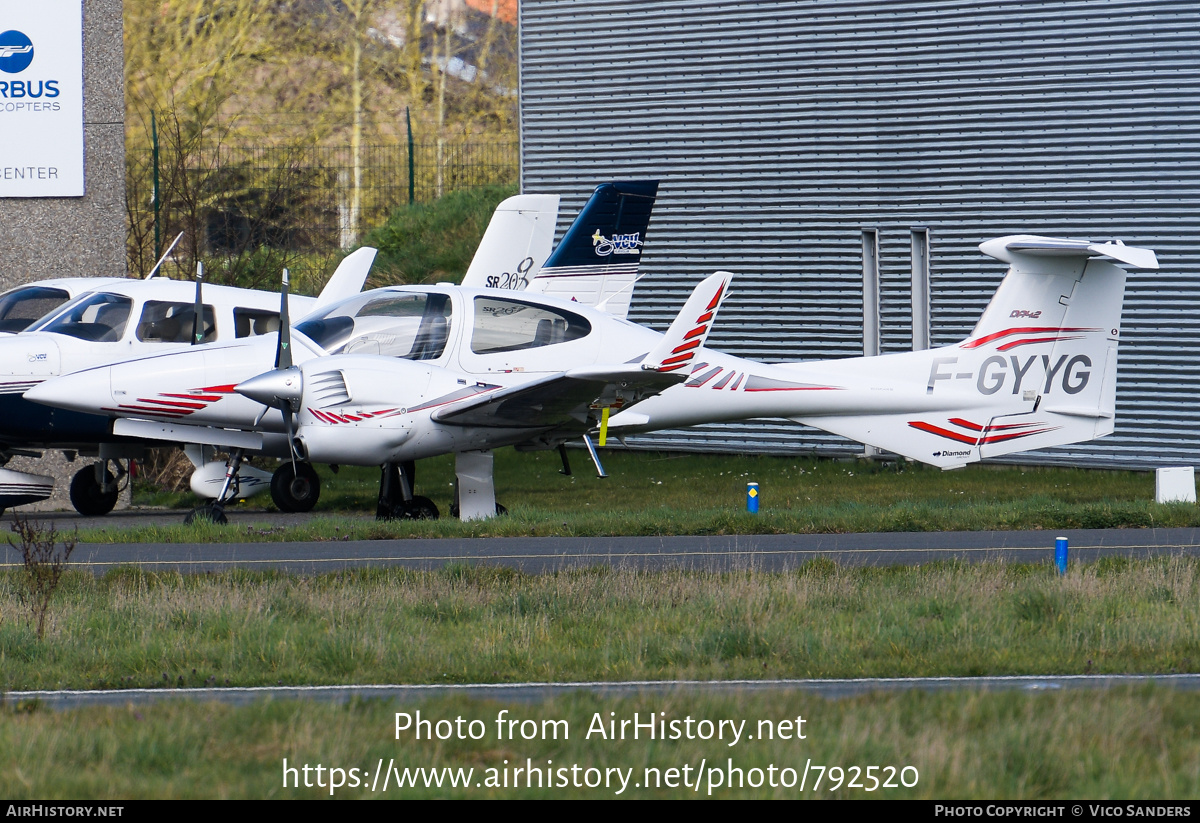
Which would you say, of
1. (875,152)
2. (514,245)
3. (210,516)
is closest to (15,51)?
(514,245)

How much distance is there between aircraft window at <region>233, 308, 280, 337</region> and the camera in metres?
15.7

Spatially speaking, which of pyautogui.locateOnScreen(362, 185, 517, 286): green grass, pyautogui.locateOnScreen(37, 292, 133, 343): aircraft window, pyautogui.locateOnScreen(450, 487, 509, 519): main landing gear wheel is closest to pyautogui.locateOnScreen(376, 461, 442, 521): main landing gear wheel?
pyautogui.locateOnScreen(450, 487, 509, 519): main landing gear wheel

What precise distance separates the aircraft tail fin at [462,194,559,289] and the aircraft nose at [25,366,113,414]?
634 cm

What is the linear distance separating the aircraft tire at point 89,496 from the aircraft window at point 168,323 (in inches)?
84.3

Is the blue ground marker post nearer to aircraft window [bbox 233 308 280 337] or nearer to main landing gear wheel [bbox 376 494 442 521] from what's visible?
main landing gear wheel [bbox 376 494 442 521]

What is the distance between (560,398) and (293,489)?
13.6 ft

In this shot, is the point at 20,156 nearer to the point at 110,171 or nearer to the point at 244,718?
the point at 110,171

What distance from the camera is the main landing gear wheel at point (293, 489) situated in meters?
16.0

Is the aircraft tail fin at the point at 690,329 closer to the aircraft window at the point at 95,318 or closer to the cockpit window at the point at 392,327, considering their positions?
the cockpit window at the point at 392,327

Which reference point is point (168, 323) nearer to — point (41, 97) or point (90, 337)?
point (90, 337)

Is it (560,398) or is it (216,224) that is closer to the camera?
(560,398)

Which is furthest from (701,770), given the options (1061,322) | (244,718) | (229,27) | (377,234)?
(229,27)

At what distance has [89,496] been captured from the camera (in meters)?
16.5
